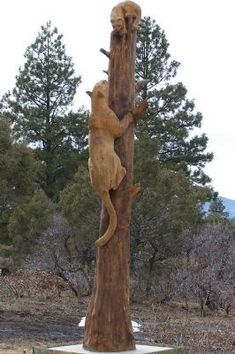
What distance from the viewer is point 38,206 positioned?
1816 cm

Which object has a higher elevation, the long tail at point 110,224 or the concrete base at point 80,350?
the long tail at point 110,224

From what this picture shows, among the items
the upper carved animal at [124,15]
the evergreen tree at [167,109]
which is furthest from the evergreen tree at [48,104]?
the upper carved animal at [124,15]

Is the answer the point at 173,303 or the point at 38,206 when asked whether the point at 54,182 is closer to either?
Answer: the point at 38,206

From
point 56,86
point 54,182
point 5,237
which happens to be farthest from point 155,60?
point 5,237

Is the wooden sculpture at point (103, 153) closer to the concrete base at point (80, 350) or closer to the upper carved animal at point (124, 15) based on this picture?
the upper carved animal at point (124, 15)

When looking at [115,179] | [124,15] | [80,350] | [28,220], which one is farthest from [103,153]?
[28,220]

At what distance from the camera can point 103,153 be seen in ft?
20.2

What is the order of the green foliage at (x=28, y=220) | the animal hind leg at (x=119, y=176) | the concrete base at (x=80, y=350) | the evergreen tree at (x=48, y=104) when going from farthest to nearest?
the evergreen tree at (x=48, y=104) → the green foliage at (x=28, y=220) → the animal hind leg at (x=119, y=176) → the concrete base at (x=80, y=350)

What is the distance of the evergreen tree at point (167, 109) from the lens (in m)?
27.8

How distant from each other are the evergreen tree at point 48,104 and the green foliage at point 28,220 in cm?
839

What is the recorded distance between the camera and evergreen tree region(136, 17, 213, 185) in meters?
27.8

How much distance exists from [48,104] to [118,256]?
21875 millimetres

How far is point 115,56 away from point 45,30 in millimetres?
21759

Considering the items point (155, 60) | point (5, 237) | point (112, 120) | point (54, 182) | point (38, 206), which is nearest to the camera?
point (112, 120)
